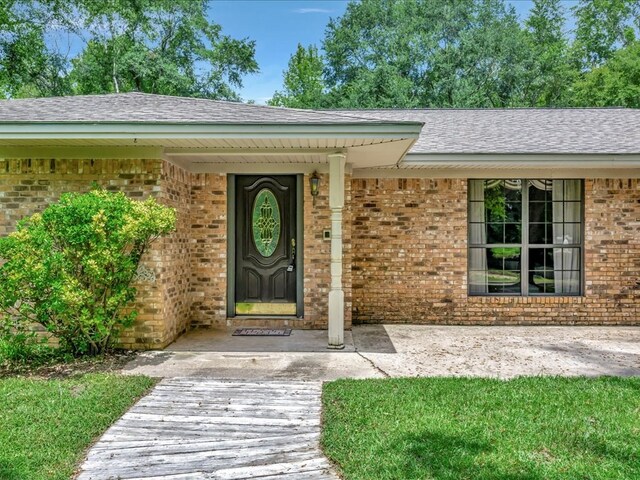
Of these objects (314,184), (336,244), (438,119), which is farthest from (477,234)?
(336,244)

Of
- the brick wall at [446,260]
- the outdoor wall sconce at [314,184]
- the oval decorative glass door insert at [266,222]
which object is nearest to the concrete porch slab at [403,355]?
the brick wall at [446,260]

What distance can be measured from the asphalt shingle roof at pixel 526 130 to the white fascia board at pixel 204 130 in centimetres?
211

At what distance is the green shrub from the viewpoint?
504 cm

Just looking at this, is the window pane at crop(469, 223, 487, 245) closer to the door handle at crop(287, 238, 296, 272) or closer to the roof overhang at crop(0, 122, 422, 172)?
the roof overhang at crop(0, 122, 422, 172)

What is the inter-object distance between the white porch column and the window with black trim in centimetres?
294

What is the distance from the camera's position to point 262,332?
704 centimetres

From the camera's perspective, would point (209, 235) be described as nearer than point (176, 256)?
No

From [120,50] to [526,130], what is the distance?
794 inches

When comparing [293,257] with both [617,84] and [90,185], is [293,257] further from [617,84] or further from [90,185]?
[617,84]

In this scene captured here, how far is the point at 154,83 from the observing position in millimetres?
23219

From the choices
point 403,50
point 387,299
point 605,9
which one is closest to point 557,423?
point 387,299

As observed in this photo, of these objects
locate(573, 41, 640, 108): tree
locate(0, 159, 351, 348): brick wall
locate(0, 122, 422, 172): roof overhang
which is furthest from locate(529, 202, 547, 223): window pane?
locate(573, 41, 640, 108): tree

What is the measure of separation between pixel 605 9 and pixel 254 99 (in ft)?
61.7

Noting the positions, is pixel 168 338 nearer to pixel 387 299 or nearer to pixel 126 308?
pixel 126 308
